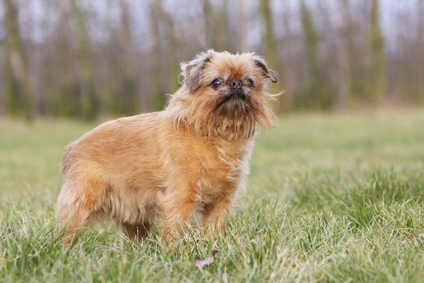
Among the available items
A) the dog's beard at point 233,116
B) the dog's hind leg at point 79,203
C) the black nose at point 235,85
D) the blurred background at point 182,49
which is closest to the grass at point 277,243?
the dog's hind leg at point 79,203

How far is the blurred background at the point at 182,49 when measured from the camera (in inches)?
975

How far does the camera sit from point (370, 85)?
27938 mm

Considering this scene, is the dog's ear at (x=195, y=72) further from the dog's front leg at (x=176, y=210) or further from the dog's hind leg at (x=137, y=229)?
the dog's hind leg at (x=137, y=229)

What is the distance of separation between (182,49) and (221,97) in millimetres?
28544

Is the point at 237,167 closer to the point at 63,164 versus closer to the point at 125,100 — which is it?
the point at 63,164

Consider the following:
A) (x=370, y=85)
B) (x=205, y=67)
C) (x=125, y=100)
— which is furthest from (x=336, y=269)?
(x=125, y=100)

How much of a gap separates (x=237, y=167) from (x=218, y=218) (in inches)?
16.8

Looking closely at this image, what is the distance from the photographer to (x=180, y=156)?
13.2 ft

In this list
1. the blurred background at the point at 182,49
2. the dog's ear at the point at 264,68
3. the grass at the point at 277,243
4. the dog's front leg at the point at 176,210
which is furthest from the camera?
the blurred background at the point at 182,49

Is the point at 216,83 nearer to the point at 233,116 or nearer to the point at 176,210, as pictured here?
the point at 233,116

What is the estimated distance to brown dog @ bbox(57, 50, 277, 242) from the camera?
13.2 feet

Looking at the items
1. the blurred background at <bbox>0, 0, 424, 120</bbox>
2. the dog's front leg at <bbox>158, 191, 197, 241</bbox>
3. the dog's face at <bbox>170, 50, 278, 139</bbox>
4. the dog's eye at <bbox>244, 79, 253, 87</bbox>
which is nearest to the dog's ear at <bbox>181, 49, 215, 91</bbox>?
the dog's face at <bbox>170, 50, 278, 139</bbox>

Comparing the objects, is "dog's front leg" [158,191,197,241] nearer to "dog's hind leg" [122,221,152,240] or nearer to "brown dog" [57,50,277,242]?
"brown dog" [57,50,277,242]

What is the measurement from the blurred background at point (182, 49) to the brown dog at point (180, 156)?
18.6 m
